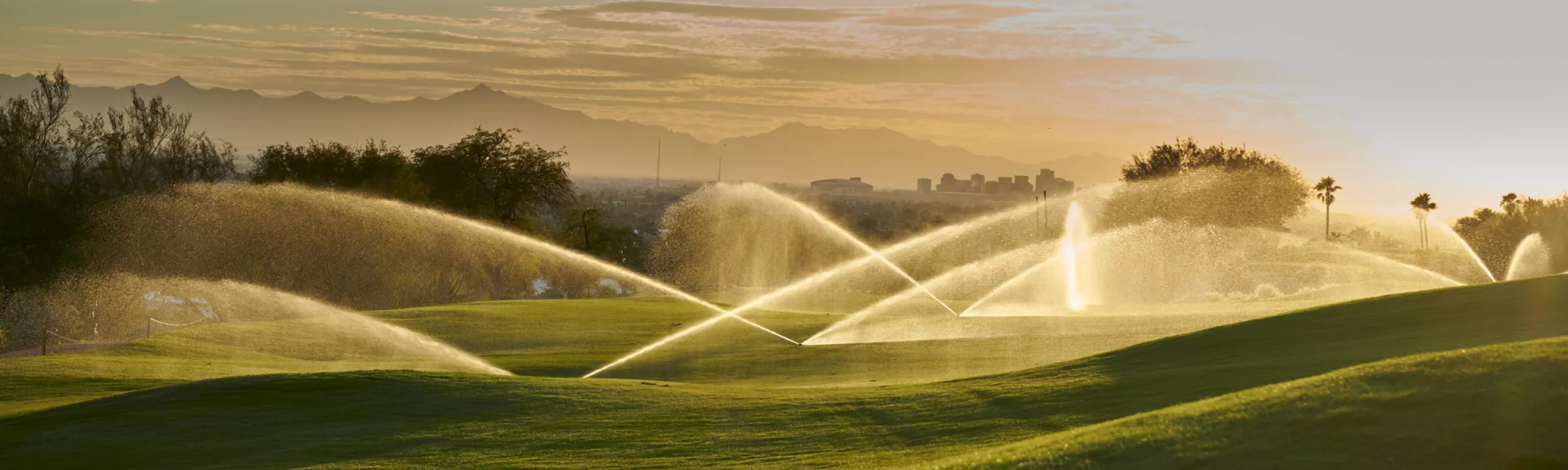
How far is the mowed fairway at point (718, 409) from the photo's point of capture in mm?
16344

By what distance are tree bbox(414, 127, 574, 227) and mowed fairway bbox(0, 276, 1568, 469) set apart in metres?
59.6

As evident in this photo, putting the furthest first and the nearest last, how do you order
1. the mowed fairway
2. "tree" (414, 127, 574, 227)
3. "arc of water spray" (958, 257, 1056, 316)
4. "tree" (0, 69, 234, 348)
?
"tree" (414, 127, 574, 227)
"tree" (0, 69, 234, 348)
"arc of water spray" (958, 257, 1056, 316)
the mowed fairway

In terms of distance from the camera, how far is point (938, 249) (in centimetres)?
9612

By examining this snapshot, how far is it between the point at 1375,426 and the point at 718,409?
463 inches

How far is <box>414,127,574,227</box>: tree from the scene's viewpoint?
80750 mm

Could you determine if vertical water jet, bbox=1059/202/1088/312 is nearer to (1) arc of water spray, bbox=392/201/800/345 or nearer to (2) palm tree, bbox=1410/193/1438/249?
(1) arc of water spray, bbox=392/201/800/345

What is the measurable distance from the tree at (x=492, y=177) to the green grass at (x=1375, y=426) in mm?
72776

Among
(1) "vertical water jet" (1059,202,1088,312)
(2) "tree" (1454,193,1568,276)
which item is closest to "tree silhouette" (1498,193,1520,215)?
(2) "tree" (1454,193,1568,276)

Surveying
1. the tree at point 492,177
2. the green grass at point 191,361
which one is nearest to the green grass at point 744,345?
the green grass at point 191,361

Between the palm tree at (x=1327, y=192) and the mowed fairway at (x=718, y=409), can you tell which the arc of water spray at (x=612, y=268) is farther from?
the palm tree at (x=1327, y=192)

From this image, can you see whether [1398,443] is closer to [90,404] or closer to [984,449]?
[984,449]

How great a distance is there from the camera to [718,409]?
20.2 m

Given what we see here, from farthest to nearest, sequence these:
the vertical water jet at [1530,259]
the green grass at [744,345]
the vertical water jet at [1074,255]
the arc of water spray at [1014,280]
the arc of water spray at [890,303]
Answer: the vertical water jet at [1530,259] → the vertical water jet at [1074,255] → the arc of water spray at [1014,280] → the arc of water spray at [890,303] → the green grass at [744,345]

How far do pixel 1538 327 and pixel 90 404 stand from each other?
2391 centimetres
